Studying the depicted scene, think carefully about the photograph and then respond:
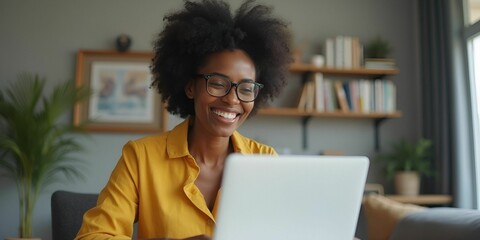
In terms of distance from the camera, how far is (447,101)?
3568 millimetres

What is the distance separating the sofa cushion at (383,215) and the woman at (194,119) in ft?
2.21

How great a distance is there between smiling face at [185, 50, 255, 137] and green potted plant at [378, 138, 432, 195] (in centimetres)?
244

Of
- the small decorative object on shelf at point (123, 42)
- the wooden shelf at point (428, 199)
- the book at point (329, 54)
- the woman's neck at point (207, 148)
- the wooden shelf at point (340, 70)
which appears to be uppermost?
the small decorative object on shelf at point (123, 42)

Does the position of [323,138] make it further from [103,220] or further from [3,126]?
[103,220]

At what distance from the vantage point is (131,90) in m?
3.94

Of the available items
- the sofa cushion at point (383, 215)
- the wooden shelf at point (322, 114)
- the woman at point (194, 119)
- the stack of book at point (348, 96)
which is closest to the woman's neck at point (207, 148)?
the woman at point (194, 119)

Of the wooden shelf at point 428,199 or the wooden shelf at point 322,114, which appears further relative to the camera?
the wooden shelf at point 322,114

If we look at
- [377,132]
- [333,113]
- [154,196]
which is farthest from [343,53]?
[154,196]

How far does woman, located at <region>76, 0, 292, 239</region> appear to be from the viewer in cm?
138

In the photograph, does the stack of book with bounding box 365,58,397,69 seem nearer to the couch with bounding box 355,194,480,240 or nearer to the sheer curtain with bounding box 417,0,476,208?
the sheer curtain with bounding box 417,0,476,208

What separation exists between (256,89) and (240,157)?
64cm

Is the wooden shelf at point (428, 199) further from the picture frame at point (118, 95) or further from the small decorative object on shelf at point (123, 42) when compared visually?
the small decorative object on shelf at point (123, 42)

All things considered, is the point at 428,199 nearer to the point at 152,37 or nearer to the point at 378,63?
the point at 378,63

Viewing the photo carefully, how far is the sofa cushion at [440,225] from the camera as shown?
1532mm
